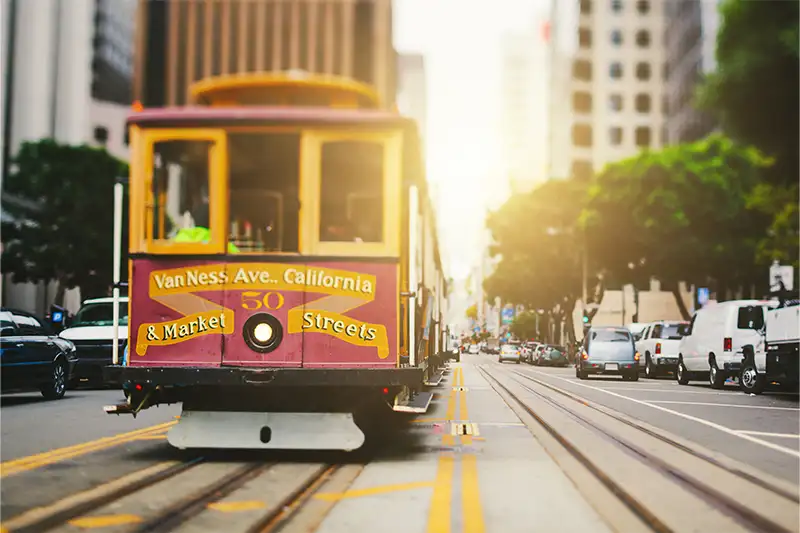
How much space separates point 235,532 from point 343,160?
393 cm

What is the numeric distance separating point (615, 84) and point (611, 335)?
1812 cm

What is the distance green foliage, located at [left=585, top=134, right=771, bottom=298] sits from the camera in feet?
54.3

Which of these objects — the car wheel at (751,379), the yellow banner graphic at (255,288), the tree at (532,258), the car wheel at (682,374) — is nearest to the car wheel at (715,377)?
the car wheel at (751,379)

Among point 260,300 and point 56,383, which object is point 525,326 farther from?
point 260,300

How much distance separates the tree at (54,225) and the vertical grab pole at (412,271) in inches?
239

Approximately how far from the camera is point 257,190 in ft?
28.2

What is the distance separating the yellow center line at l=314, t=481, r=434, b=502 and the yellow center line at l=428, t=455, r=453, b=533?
12 cm

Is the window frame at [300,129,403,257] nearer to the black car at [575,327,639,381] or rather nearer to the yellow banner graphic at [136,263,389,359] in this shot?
the yellow banner graphic at [136,263,389,359]

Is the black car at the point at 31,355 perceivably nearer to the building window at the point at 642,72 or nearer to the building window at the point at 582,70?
the building window at the point at 582,70

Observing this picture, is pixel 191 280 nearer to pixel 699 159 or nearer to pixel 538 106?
pixel 538 106

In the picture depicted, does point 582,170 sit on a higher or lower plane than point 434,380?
higher

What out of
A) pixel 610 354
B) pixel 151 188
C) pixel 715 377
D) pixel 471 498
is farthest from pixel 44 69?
pixel 610 354

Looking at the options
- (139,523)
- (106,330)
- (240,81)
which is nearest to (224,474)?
(139,523)

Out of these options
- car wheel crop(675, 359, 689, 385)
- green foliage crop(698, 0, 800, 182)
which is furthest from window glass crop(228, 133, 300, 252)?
car wheel crop(675, 359, 689, 385)
